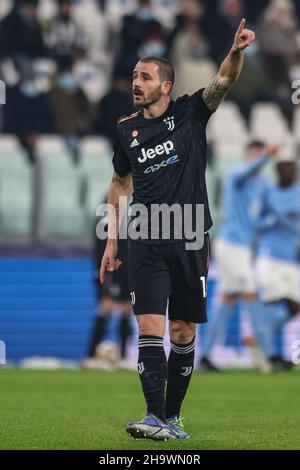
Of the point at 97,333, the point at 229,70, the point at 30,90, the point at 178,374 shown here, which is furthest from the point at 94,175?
the point at 229,70

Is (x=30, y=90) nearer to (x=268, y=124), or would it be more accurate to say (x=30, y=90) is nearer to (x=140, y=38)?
(x=140, y=38)

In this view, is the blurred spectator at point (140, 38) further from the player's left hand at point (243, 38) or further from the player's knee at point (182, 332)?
the player's left hand at point (243, 38)

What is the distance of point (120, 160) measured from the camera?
778 centimetres

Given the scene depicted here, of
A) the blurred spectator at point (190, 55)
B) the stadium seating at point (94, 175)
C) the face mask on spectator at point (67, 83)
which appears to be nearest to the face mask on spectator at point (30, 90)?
the face mask on spectator at point (67, 83)

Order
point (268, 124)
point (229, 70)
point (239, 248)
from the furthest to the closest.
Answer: point (268, 124), point (239, 248), point (229, 70)

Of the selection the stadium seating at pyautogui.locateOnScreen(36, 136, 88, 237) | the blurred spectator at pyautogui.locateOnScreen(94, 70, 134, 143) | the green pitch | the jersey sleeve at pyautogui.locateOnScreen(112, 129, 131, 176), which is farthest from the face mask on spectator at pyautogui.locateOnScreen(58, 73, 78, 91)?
the jersey sleeve at pyautogui.locateOnScreen(112, 129, 131, 176)

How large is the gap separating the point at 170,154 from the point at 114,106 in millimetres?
10084

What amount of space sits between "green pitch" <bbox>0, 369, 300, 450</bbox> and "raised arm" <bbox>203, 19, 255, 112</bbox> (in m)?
2.03

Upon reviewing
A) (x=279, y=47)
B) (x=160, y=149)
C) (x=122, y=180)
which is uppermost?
(x=279, y=47)

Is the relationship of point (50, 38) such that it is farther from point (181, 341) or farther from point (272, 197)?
point (181, 341)

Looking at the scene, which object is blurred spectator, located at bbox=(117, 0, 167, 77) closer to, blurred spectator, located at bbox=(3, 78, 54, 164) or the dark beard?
blurred spectator, located at bbox=(3, 78, 54, 164)

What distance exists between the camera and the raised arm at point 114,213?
25.6ft

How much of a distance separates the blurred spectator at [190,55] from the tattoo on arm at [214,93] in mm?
10845

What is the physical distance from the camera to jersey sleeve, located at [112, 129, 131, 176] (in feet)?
25.4
